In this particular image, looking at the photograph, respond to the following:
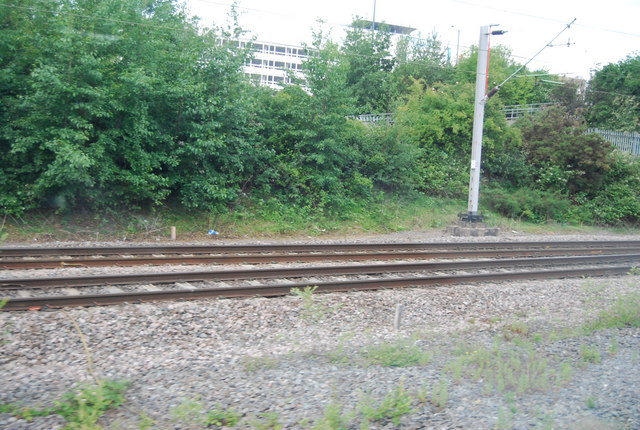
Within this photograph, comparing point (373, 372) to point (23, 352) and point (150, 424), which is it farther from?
point (23, 352)

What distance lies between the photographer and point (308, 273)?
439 inches

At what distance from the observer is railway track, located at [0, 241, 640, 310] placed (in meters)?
8.77

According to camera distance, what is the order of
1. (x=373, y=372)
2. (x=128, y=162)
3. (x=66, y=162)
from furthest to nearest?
(x=128, y=162) < (x=66, y=162) < (x=373, y=372)

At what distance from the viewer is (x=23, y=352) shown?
20.8 ft

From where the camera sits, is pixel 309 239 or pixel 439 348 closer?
pixel 439 348

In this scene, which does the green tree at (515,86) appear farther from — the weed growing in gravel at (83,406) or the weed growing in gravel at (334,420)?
the weed growing in gravel at (83,406)

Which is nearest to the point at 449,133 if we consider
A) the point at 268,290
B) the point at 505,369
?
the point at 268,290

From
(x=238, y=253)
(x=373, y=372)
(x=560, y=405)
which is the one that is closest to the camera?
(x=560, y=405)

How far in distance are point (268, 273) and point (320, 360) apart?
4.37 m

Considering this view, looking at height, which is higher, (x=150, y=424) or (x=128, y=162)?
(x=128, y=162)

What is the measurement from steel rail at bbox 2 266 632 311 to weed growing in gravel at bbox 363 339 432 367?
3128 millimetres

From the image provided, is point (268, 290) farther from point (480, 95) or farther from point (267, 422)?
point (480, 95)

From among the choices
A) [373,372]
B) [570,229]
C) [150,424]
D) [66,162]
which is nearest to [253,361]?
[373,372]

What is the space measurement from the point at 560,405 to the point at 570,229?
70.6 ft
